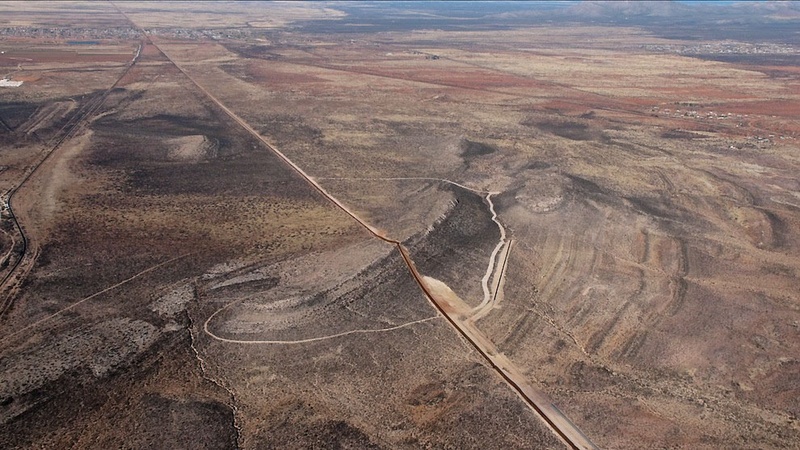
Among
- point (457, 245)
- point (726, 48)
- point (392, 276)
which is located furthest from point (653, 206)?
point (726, 48)

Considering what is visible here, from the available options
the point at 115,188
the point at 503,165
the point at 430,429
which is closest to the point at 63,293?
the point at 115,188

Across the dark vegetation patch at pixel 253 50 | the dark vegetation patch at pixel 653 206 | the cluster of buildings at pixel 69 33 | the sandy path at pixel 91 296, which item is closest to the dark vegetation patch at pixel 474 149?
the dark vegetation patch at pixel 653 206

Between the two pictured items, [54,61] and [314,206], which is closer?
[314,206]

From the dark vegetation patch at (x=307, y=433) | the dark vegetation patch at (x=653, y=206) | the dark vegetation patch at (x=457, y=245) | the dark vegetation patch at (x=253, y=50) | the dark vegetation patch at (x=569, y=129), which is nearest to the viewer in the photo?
the dark vegetation patch at (x=307, y=433)

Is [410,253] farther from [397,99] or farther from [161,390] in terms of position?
[397,99]

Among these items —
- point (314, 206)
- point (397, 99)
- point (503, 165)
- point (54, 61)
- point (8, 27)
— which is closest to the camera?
point (314, 206)

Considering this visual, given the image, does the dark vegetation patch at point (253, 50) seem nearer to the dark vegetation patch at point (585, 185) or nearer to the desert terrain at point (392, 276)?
the desert terrain at point (392, 276)
